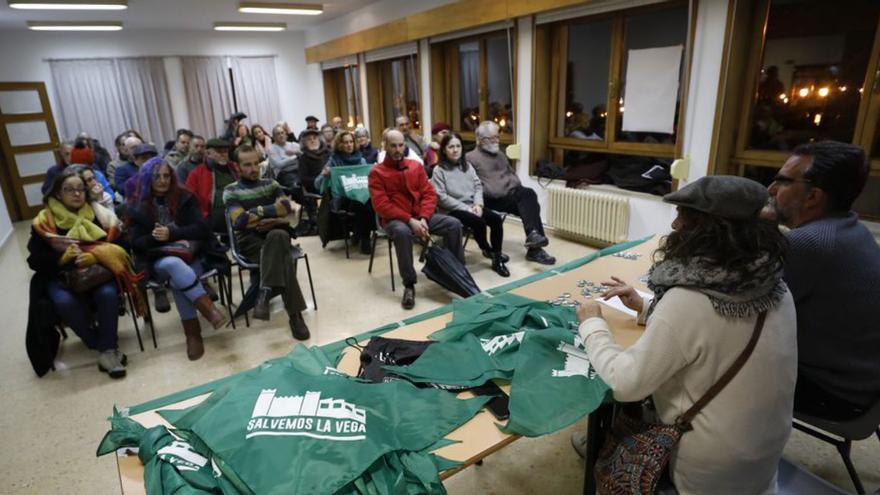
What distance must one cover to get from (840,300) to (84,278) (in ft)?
11.1

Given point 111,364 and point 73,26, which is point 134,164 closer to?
point 111,364

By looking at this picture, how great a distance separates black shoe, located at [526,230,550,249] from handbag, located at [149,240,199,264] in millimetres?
2619

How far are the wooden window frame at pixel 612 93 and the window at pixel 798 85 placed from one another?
321 mm

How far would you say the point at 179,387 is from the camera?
2594 millimetres

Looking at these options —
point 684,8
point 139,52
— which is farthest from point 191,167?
point 139,52

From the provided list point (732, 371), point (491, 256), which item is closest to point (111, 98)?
point (491, 256)

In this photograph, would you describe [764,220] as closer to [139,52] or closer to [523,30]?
[523,30]

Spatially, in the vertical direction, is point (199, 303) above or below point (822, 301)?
below

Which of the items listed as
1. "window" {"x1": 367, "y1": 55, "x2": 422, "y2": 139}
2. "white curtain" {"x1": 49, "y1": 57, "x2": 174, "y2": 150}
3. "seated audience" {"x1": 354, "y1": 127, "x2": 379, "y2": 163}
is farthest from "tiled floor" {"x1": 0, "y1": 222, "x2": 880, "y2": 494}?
"white curtain" {"x1": 49, "y1": 57, "x2": 174, "y2": 150}

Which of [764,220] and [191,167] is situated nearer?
[764,220]

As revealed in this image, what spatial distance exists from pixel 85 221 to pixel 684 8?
4355 millimetres

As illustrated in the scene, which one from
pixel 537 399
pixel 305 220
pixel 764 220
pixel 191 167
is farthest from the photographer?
pixel 305 220

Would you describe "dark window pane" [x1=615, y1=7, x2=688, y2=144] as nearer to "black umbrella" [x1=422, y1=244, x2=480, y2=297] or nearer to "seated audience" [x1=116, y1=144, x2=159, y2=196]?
"black umbrella" [x1=422, y1=244, x2=480, y2=297]

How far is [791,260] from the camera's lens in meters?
1.46
